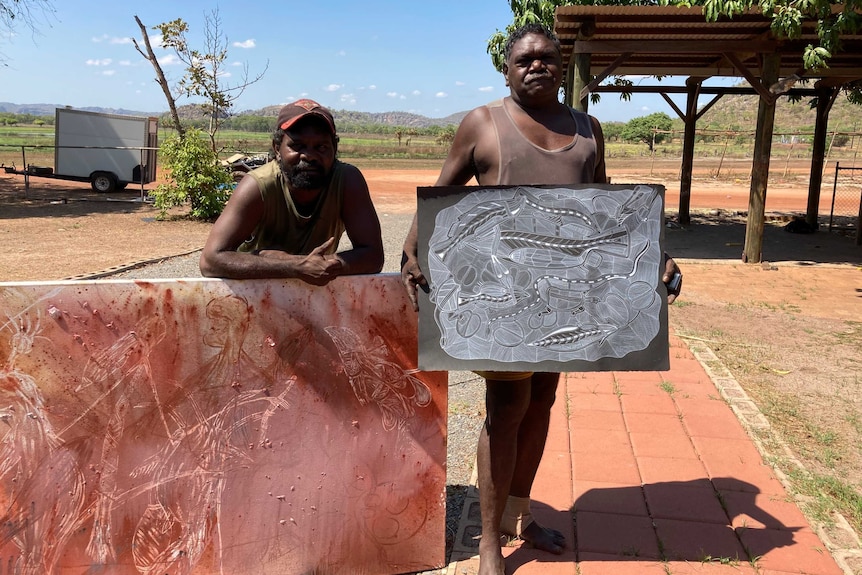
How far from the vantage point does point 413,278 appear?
2.22 meters

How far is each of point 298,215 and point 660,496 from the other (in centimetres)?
211

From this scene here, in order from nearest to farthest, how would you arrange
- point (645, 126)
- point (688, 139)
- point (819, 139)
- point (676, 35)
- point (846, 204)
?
1. point (676, 35)
2. point (819, 139)
3. point (688, 139)
4. point (846, 204)
5. point (645, 126)

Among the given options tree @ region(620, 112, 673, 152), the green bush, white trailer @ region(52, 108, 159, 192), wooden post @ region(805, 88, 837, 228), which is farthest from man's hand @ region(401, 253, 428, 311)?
tree @ region(620, 112, 673, 152)

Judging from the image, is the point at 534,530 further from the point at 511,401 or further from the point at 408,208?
the point at 408,208

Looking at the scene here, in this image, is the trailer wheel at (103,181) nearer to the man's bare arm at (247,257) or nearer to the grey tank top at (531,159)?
the man's bare arm at (247,257)

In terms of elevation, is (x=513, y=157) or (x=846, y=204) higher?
(x=846, y=204)

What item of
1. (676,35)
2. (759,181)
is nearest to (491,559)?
(676,35)

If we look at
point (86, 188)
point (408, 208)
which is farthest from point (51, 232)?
point (86, 188)

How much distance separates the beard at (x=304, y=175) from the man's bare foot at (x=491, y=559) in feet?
4.75

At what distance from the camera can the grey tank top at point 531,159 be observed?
222 cm

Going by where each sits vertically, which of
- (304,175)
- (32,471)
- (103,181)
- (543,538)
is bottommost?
(543,538)

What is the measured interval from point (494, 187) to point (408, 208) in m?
14.9

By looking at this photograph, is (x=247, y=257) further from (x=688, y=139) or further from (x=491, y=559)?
(x=688, y=139)

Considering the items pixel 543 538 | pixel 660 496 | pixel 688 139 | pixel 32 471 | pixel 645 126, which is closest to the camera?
pixel 32 471
